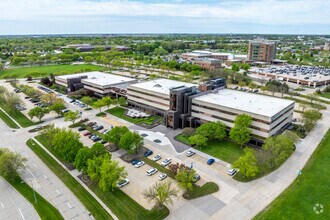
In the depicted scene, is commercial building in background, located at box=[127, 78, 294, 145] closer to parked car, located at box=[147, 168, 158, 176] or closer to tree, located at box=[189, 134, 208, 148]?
tree, located at box=[189, 134, 208, 148]

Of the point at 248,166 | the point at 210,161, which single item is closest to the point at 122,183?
the point at 210,161

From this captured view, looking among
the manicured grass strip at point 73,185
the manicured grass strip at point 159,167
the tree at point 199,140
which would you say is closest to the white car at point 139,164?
the manicured grass strip at point 159,167

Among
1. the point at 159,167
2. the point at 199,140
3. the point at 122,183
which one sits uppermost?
the point at 199,140

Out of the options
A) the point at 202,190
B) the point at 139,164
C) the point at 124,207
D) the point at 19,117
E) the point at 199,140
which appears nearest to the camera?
the point at 124,207

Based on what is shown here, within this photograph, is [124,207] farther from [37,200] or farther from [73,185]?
[37,200]

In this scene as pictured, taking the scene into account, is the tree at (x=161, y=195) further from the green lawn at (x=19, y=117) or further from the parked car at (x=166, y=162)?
the green lawn at (x=19, y=117)

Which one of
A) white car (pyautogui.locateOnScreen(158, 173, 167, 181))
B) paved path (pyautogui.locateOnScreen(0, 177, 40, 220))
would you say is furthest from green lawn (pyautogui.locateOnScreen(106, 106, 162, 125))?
paved path (pyautogui.locateOnScreen(0, 177, 40, 220))

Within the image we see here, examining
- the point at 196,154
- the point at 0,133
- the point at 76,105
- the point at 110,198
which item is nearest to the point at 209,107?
the point at 196,154
